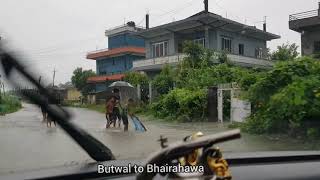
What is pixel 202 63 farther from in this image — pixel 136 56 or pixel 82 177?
pixel 82 177

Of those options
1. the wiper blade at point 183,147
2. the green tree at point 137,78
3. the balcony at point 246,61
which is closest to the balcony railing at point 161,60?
the green tree at point 137,78

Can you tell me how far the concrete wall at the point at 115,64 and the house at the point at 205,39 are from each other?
7440 millimetres

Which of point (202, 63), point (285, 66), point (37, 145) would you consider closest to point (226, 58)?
point (202, 63)

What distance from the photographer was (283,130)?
12031 millimetres

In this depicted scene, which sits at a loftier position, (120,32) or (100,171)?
(120,32)

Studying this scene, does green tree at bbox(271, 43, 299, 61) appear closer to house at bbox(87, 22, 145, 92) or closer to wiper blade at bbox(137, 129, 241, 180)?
house at bbox(87, 22, 145, 92)

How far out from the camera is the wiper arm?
1.84 metres

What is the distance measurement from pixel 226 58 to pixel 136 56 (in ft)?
57.2

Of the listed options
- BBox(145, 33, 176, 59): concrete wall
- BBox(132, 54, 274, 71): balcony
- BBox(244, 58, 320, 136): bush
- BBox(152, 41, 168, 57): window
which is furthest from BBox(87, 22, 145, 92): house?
BBox(244, 58, 320, 136): bush

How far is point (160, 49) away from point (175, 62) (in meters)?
5.56

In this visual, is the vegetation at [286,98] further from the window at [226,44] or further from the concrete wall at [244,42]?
the window at [226,44]

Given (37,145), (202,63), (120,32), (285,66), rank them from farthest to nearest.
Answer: (120,32)
(202,63)
(285,66)
(37,145)

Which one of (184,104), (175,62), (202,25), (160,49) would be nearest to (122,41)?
(160,49)

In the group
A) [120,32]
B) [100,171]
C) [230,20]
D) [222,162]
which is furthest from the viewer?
[120,32]
